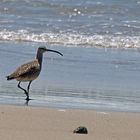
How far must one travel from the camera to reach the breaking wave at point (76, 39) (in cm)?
1555

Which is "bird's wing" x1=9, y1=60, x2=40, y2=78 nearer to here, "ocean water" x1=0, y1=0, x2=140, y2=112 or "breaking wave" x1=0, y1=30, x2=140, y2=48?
"ocean water" x1=0, y1=0, x2=140, y2=112

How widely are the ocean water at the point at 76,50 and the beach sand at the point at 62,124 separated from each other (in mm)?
616

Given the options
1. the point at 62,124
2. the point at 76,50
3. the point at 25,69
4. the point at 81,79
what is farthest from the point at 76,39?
the point at 62,124

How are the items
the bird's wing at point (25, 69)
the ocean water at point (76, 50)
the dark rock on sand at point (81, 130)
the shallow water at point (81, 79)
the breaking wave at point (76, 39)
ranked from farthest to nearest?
the breaking wave at point (76, 39)
the bird's wing at point (25, 69)
the ocean water at point (76, 50)
the shallow water at point (81, 79)
the dark rock on sand at point (81, 130)

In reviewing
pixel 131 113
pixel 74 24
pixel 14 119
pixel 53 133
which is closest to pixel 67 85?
pixel 131 113

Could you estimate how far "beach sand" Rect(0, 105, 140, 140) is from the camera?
6.66 meters

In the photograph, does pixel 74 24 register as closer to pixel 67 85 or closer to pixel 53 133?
pixel 67 85

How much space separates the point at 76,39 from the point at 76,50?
1624mm

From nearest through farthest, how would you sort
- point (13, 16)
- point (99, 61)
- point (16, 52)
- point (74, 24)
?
point (99, 61) < point (16, 52) < point (74, 24) < point (13, 16)

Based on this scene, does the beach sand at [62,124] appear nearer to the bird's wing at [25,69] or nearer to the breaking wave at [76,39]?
the bird's wing at [25,69]

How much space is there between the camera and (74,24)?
61.3 feet

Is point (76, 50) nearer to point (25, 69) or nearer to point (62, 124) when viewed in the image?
point (25, 69)

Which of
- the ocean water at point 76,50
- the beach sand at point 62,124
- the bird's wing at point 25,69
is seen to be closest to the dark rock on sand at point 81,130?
the beach sand at point 62,124

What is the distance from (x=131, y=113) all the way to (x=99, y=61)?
4.58m
